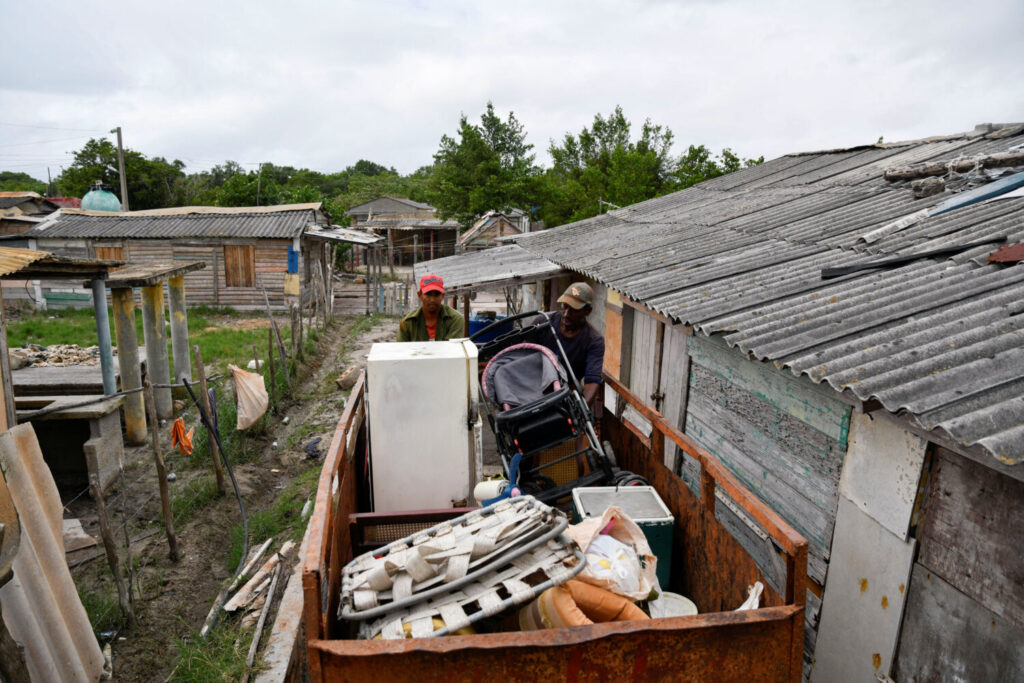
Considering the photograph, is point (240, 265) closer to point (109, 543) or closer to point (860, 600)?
point (109, 543)

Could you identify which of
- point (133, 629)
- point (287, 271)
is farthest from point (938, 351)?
point (287, 271)

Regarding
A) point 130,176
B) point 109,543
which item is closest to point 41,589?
point 109,543

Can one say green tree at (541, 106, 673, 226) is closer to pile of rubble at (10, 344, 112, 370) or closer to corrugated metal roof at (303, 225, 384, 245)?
corrugated metal roof at (303, 225, 384, 245)

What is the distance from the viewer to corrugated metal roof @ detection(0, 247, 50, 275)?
4996mm

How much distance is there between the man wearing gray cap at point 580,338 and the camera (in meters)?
4.76

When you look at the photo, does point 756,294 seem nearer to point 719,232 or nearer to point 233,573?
point 719,232

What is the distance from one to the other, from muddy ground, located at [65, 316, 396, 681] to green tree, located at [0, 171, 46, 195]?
214ft

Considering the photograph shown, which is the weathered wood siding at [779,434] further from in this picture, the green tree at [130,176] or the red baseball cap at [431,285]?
the green tree at [130,176]

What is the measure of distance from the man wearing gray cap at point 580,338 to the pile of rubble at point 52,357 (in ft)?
29.9

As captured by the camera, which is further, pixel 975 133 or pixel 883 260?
Answer: pixel 975 133

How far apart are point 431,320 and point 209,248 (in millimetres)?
18478

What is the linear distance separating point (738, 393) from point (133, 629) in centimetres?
547

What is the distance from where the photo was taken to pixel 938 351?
109 inches

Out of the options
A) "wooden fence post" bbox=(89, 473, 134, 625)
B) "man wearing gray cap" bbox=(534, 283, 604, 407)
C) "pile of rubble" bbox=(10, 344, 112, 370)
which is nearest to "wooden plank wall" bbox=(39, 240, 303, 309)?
"pile of rubble" bbox=(10, 344, 112, 370)
